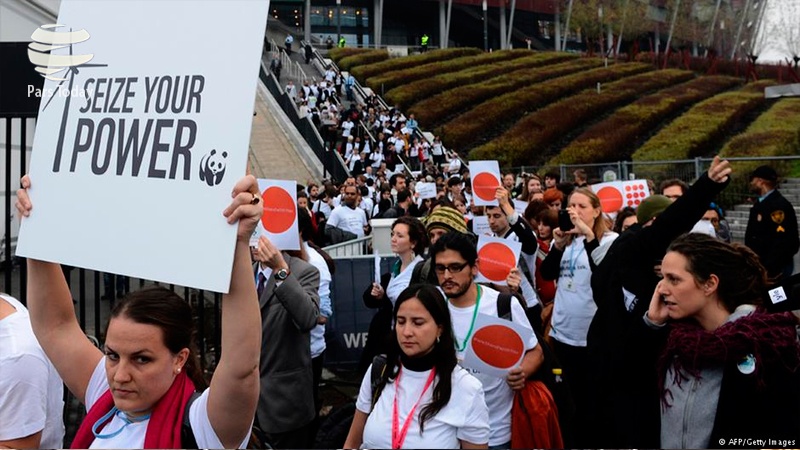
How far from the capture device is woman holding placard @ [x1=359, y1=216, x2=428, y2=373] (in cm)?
467

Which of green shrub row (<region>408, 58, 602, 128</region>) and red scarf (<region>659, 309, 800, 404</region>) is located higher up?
green shrub row (<region>408, 58, 602, 128</region>)

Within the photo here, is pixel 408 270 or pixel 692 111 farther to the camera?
pixel 692 111

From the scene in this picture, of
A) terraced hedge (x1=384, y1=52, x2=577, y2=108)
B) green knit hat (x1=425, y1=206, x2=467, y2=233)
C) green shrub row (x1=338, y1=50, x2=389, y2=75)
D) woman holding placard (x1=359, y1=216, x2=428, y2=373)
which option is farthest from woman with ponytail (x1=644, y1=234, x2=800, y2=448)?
green shrub row (x1=338, y1=50, x2=389, y2=75)

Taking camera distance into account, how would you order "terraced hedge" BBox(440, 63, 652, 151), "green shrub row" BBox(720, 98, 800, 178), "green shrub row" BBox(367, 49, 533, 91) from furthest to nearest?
"green shrub row" BBox(367, 49, 533, 91)
"terraced hedge" BBox(440, 63, 652, 151)
"green shrub row" BBox(720, 98, 800, 178)

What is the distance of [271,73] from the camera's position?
3262cm

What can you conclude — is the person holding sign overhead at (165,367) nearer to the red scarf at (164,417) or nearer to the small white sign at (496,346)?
the red scarf at (164,417)

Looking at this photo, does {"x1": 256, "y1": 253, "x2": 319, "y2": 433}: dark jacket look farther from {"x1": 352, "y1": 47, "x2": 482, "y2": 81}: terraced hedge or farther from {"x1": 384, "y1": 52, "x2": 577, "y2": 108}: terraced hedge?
{"x1": 352, "y1": 47, "x2": 482, "y2": 81}: terraced hedge

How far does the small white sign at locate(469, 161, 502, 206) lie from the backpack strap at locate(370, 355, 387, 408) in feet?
13.7

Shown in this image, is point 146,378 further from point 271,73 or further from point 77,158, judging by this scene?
point 271,73

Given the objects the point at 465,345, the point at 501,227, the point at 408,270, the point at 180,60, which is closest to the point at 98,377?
the point at 180,60

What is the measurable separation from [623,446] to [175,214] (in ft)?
7.94

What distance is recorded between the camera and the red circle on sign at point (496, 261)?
4.49 meters

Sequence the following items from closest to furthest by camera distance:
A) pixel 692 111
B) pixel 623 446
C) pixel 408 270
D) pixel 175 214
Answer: pixel 175 214
pixel 623 446
pixel 408 270
pixel 692 111

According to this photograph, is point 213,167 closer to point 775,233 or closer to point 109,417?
point 109,417
